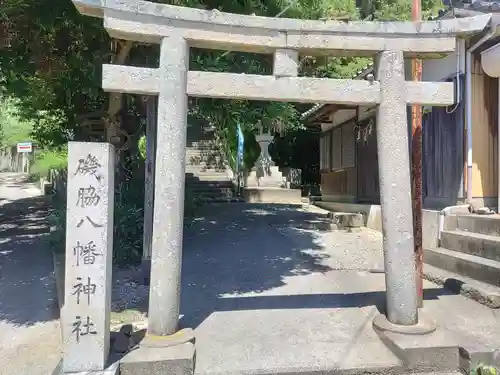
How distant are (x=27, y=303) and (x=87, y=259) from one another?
10.3 ft

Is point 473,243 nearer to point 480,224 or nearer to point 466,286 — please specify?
point 480,224

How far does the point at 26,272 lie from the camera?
8.35 metres

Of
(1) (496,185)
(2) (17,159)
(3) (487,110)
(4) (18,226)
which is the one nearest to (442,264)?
(1) (496,185)

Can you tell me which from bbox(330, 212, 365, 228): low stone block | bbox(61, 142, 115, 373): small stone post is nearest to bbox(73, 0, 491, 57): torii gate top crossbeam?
bbox(61, 142, 115, 373): small stone post

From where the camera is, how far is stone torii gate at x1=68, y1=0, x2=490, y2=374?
484cm

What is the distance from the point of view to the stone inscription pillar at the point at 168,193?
4.84 m

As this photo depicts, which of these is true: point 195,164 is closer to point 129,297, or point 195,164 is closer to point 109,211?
point 129,297

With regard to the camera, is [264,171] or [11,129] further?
[11,129]

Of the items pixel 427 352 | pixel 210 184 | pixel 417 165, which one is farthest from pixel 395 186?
pixel 210 184

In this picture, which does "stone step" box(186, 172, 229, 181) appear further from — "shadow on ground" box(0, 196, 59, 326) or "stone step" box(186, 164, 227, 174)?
"shadow on ground" box(0, 196, 59, 326)

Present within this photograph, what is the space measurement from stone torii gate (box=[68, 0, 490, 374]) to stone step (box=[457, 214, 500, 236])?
277cm

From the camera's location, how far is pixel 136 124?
9297 millimetres

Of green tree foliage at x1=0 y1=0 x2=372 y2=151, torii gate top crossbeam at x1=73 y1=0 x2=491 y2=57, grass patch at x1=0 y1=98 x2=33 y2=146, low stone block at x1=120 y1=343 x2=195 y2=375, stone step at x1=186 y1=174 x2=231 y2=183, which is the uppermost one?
grass patch at x1=0 y1=98 x2=33 y2=146

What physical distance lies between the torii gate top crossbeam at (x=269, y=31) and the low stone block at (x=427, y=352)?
333 cm
